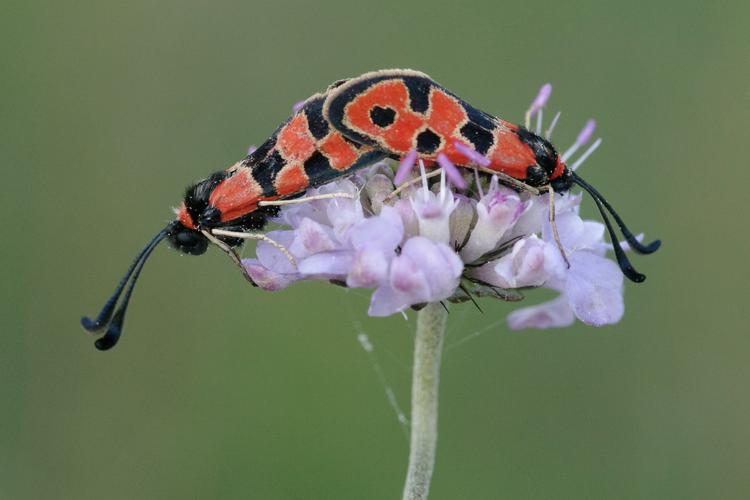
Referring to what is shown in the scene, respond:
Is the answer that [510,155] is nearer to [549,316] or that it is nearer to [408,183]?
[408,183]

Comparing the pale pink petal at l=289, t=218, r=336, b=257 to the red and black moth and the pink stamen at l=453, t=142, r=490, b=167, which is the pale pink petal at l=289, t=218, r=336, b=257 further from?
the pink stamen at l=453, t=142, r=490, b=167

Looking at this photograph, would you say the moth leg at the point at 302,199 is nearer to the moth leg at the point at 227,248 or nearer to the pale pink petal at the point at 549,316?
the moth leg at the point at 227,248

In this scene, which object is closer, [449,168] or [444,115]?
[449,168]

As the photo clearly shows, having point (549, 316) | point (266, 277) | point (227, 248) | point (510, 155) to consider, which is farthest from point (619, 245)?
point (227, 248)

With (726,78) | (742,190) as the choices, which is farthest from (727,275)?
(726,78)

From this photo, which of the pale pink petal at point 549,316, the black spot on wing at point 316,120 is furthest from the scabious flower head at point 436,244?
the pale pink petal at point 549,316

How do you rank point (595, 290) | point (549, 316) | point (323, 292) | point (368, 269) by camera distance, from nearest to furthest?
point (368, 269) < point (595, 290) < point (549, 316) < point (323, 292)

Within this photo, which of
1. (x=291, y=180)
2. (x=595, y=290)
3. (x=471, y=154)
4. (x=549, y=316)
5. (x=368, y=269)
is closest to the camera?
(x=368, y=269)
